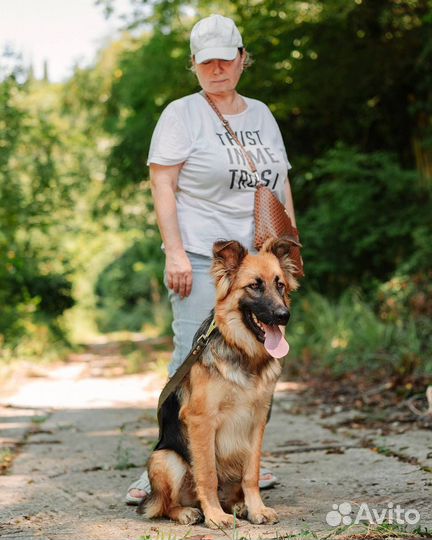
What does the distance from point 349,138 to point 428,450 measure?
9939mm

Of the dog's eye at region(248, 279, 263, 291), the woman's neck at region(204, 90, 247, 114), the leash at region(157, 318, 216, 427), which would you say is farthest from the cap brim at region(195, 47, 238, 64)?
the leash at region(157, 318, 216, 427)

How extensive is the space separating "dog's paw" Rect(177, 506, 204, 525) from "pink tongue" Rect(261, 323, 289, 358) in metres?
0.88

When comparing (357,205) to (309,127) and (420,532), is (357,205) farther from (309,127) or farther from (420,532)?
(420,532)

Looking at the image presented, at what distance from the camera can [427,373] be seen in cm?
754

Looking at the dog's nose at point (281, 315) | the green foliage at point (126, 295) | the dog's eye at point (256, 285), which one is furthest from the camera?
the green foliage at point (126, 295)

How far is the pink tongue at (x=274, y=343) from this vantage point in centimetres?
364

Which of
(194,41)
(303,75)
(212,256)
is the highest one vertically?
(303,75)

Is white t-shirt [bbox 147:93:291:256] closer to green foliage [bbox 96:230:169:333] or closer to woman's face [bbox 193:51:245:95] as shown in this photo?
woman's face [bbox 193:51:245:95]

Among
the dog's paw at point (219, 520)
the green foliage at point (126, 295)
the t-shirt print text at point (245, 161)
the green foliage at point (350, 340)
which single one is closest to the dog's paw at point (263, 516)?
the dog's paw at point (219, 520)

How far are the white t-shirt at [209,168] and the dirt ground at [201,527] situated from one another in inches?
56.3

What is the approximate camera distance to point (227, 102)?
167 inches

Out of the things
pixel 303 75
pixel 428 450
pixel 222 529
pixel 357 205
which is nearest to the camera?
pixel 222 529

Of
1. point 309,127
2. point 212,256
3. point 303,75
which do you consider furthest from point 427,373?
point 309,127

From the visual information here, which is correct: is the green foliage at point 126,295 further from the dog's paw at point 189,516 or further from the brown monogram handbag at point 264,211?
the dog's paw at point 189,516
